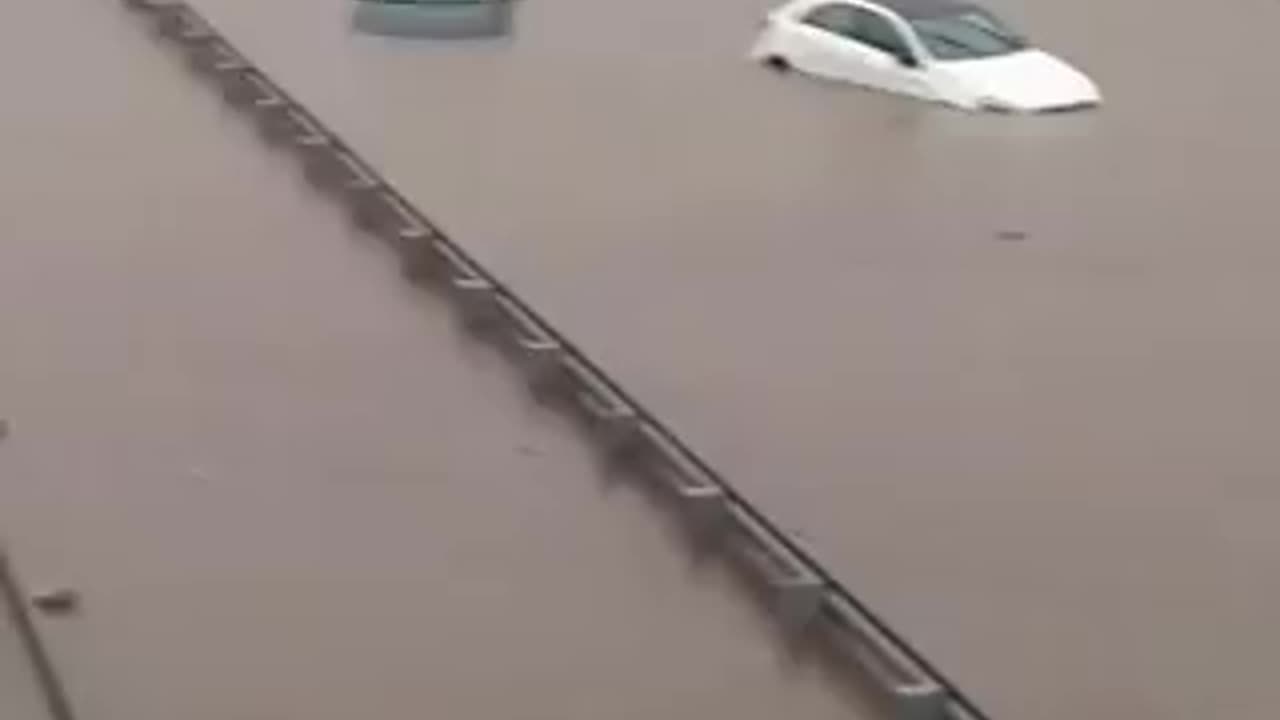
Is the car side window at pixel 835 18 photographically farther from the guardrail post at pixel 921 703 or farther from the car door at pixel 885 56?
the guardrail post at pixel 921 703

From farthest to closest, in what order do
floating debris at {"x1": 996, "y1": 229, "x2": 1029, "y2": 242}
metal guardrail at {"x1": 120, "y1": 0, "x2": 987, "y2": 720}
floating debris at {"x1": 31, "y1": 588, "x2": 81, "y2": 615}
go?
floating debris at {"x1": 996, "y1": 229, "x2": 1029, "y2": 242}, floating debris at {"x1": 31, "y1": 588, "x2": 81, "y2": 615}, metal guardrail at {"x1": 120, "y1": 0, "x2": 987, "y2": 720}

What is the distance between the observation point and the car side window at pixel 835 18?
217 inches

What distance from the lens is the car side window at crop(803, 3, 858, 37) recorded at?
18.1 feet

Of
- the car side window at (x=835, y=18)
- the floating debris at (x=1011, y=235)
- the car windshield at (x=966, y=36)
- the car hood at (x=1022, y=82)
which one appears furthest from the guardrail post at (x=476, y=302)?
the car side window at (x=835, y=18)

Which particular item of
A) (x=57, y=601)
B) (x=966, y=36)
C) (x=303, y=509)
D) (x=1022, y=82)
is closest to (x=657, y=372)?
(x=303, y=509)

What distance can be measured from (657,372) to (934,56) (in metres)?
2.11

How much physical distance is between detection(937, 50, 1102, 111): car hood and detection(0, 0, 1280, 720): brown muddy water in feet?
0.29

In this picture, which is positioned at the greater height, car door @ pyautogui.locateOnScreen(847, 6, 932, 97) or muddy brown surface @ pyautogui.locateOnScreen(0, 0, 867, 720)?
car door @ pyautogui.locateOnScreen(847, 6, 932, 97)

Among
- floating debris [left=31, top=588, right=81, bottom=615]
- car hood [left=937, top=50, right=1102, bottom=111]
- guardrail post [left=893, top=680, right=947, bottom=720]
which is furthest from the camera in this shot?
car hood [left=937, top=50, right=1102, bottom=111]

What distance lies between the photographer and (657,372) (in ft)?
11.1

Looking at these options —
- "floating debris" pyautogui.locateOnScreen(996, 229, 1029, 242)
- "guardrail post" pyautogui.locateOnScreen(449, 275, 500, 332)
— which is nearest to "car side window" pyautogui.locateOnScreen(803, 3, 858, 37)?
"floating debris" pyautogui.locateOnScreen(996, 229, 1029, 242)

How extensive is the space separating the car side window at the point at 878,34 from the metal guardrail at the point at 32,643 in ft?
9.72

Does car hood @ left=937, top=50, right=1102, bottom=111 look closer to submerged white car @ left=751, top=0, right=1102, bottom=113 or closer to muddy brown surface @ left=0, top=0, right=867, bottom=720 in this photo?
submerged white car @ left=751, top=0, right=1102, bottom=113

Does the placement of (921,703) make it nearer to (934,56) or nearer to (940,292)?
(940,292)
